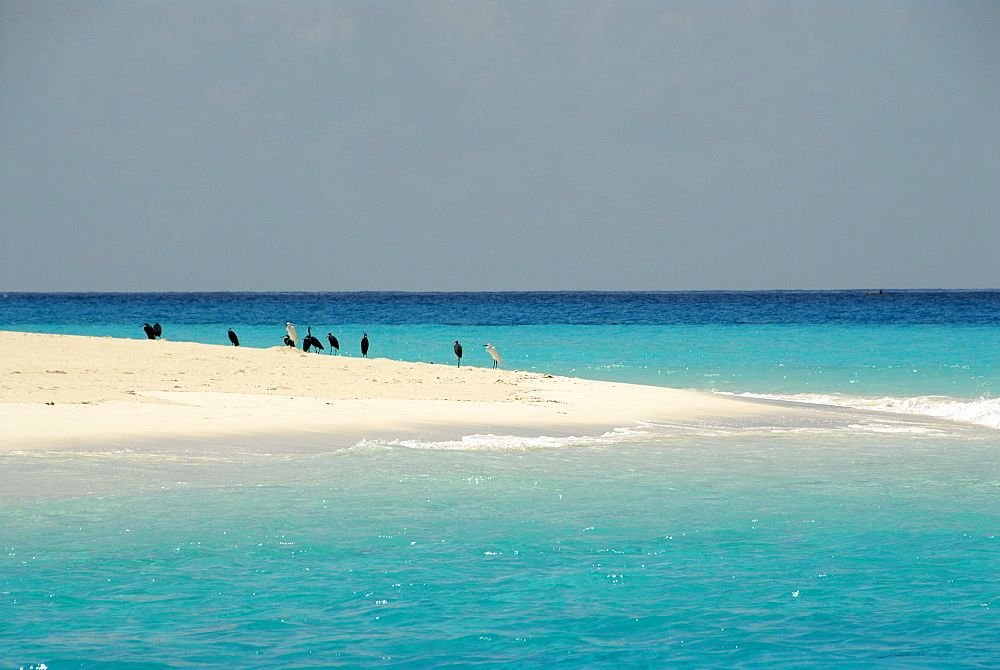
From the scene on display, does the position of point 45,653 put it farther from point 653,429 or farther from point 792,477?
point 653,429

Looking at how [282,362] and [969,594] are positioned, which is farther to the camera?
[282,362]

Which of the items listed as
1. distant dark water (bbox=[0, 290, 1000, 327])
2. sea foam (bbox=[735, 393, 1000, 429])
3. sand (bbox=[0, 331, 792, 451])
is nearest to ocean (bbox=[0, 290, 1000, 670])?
sand (bbox=[0, 331, 792, 451])

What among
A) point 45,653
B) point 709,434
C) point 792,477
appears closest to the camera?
point 45,653

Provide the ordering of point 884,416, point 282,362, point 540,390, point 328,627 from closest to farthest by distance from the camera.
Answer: point 328,627 → point 884,416 → point 540,390 → point 282,362

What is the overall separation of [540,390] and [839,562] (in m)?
12.8

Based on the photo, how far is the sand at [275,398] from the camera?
13.6 meters

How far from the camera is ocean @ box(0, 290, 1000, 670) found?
6.00 metres

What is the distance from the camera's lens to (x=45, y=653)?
575 cm

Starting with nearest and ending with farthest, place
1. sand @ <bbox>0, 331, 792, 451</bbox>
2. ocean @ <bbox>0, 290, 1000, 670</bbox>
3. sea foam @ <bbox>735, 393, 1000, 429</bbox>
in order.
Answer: ocean @ <bbox>0, 290, 1000, 670</bbox>, sand @ <bbox>0, 331, 792, 451</bbox>, sea foam @ <bbox>735, 393, 1000, 429</bbox>

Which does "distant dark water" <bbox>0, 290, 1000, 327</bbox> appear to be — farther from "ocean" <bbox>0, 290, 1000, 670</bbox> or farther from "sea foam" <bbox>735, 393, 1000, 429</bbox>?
"ocean" <bbox>0, 290, 1000, 670</bbox>

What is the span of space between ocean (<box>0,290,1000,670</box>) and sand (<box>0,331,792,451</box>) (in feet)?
3.98

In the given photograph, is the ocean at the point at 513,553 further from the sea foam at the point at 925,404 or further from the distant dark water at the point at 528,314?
the distant dark water at the point at 528,314

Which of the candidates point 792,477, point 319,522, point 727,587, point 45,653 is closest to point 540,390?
point 792,477

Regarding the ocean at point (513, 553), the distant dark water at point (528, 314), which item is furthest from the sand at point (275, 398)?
the distant dark water at point (528, 314)
